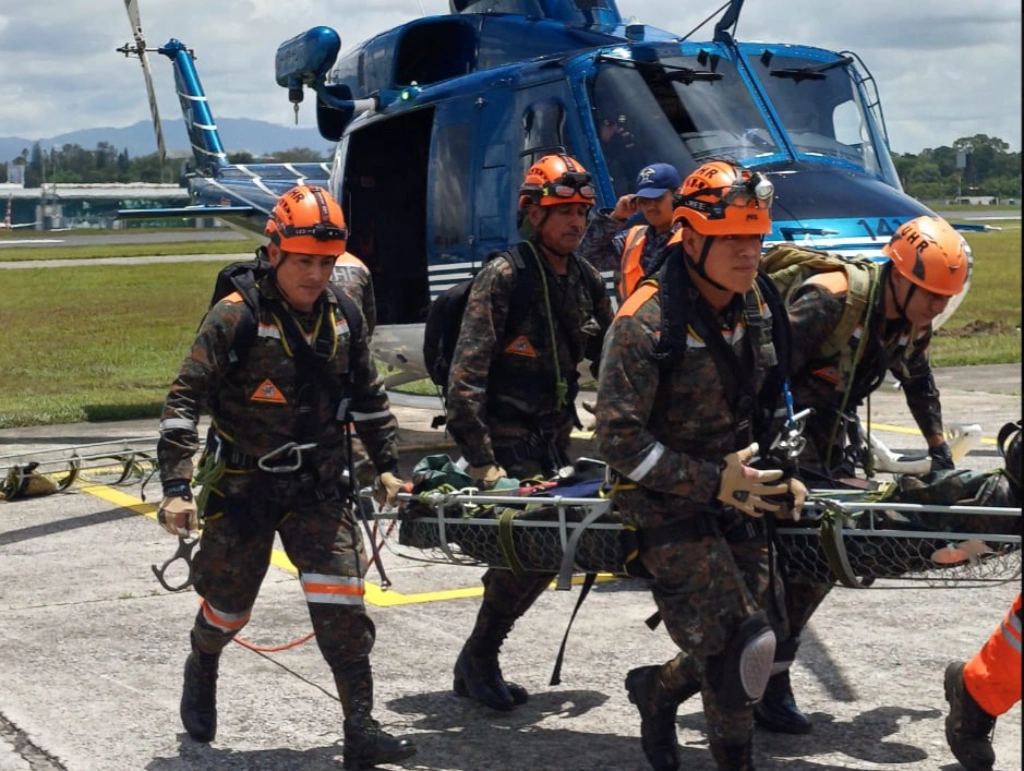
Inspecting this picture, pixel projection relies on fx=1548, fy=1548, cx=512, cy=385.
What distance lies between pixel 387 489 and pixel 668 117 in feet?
14.5

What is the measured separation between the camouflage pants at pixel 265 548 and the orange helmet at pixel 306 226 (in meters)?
0.76

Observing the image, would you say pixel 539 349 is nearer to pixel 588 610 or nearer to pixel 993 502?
pixel 588 610

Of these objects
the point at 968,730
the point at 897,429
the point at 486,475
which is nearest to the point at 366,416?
the point at 486,475

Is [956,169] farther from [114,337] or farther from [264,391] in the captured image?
[114,337]

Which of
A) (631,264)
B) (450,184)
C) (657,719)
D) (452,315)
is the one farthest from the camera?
(450,184)

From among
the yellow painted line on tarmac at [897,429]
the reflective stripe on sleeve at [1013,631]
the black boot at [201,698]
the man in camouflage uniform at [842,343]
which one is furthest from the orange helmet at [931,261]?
the yellow painted line on tarmac at [897,429]

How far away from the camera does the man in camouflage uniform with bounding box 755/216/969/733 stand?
4926 millimetres

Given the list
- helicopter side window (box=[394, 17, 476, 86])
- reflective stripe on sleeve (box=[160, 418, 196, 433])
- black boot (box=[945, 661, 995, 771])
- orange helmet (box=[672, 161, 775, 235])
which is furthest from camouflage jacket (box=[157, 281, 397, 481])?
helicopter side window (box=[394, 17, 476, 86])

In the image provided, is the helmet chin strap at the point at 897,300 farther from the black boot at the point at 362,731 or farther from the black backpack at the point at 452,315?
the black boot at the point at 362,731

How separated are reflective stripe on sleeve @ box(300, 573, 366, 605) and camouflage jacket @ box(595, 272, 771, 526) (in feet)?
3.04

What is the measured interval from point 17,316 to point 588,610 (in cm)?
2270

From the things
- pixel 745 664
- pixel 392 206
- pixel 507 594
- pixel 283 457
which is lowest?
pixel 507 594

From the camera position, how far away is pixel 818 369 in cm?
523

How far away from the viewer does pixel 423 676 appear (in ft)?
19.2
